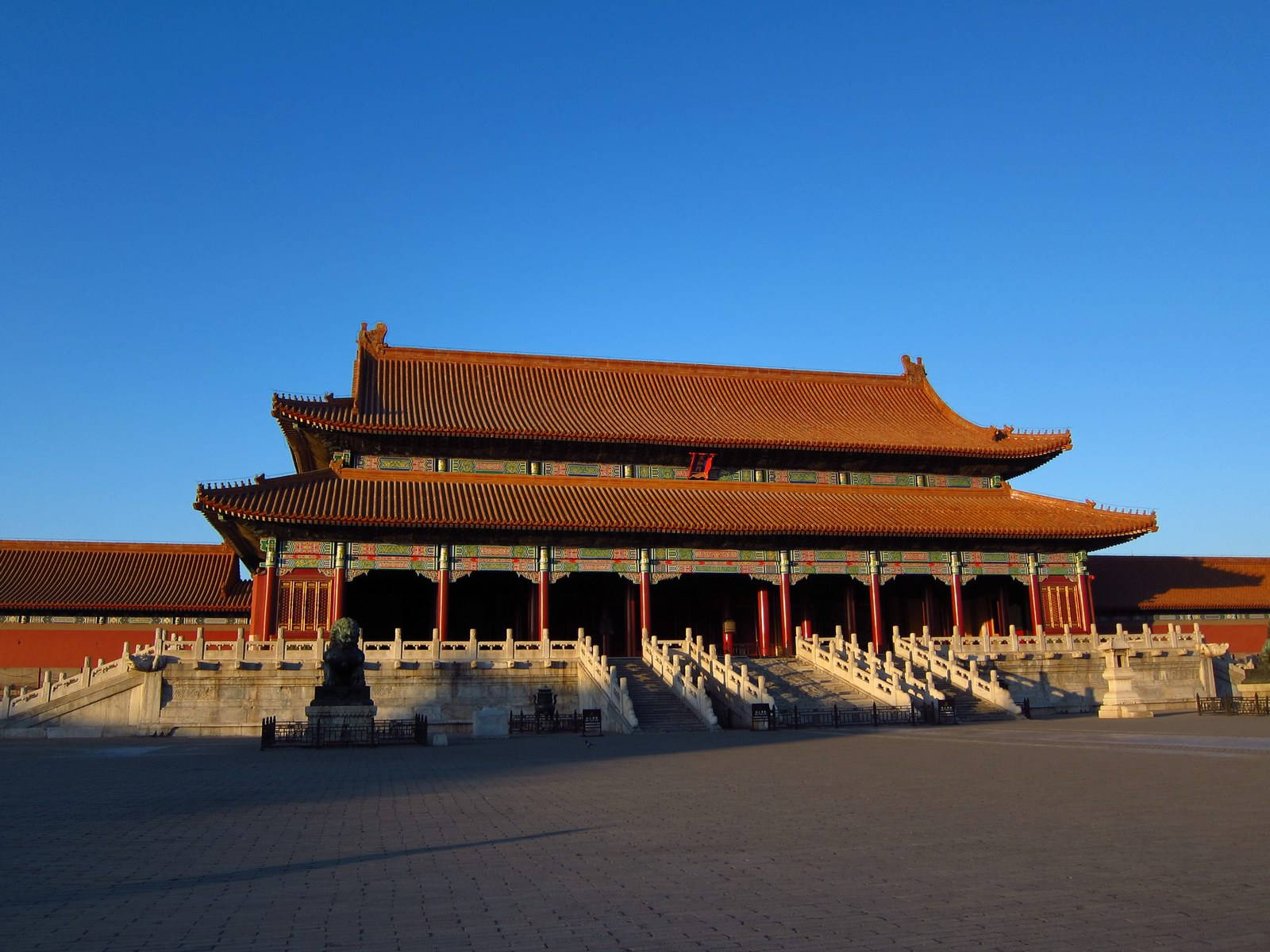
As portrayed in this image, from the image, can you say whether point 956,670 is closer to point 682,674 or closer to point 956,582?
point 682,674

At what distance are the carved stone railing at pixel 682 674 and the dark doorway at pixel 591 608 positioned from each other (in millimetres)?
5941

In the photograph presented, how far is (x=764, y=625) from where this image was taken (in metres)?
35.2

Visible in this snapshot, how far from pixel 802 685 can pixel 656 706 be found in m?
5.30

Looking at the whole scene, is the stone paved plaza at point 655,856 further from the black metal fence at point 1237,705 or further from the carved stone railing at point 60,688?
the carved stone railing at point 60,688

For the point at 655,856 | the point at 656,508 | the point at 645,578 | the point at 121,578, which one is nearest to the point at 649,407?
the point at 656,508

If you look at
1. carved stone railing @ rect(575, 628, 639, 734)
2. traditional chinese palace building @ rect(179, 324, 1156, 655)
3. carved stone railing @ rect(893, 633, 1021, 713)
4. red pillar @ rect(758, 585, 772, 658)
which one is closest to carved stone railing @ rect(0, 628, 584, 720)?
carved stone railing @ rect(575, 628, 639, 734)

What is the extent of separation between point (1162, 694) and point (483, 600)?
2220cm

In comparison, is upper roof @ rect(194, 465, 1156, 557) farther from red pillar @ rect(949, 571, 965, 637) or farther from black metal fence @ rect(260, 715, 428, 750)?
black metal fence @ rect(260, 715, 428, 750)

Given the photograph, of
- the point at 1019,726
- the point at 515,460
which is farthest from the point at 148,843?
the point at 515,460

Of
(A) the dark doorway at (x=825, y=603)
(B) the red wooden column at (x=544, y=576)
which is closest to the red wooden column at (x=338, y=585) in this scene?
(B) the red wooden column at (x=544, y=576)

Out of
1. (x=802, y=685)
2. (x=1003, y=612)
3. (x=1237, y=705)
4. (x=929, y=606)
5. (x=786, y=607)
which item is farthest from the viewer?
(x=929, y=606)

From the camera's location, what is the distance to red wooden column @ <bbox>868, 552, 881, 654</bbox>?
117ft

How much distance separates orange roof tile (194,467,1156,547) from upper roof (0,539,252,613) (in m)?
9.62

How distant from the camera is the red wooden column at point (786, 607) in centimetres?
3431
